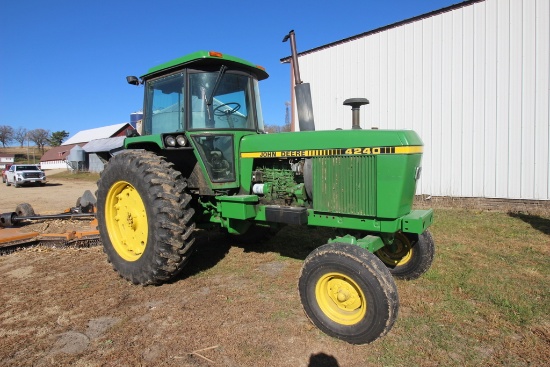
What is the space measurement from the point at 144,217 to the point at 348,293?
241 cm

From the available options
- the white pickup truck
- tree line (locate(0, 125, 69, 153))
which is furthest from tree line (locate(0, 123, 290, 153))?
the white pickup truck

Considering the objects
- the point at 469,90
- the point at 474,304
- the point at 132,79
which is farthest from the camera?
the point at 469,90

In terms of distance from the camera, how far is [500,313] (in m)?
3.03

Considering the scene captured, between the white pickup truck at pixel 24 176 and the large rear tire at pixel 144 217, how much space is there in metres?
21.6

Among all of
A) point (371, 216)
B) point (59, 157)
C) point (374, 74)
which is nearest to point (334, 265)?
point (371, 216)

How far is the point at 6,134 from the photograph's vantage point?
77312mm

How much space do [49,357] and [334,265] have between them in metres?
2.20

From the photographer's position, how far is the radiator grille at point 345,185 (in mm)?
3090

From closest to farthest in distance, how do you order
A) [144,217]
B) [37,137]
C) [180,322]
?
1. [180,322]
2. [144,217]
3. [37,137]

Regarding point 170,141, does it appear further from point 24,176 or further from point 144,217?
point 24,176

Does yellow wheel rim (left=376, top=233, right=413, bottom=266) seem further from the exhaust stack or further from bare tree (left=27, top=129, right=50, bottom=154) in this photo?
bare tree (left=27, top=129, right=50, bottom=154)

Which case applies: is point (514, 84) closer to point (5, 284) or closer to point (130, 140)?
point (130, 140)

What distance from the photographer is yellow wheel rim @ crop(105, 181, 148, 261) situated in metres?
3.98

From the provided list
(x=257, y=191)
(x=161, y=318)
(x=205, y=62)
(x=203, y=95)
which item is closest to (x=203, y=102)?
(x=203, y=95)
